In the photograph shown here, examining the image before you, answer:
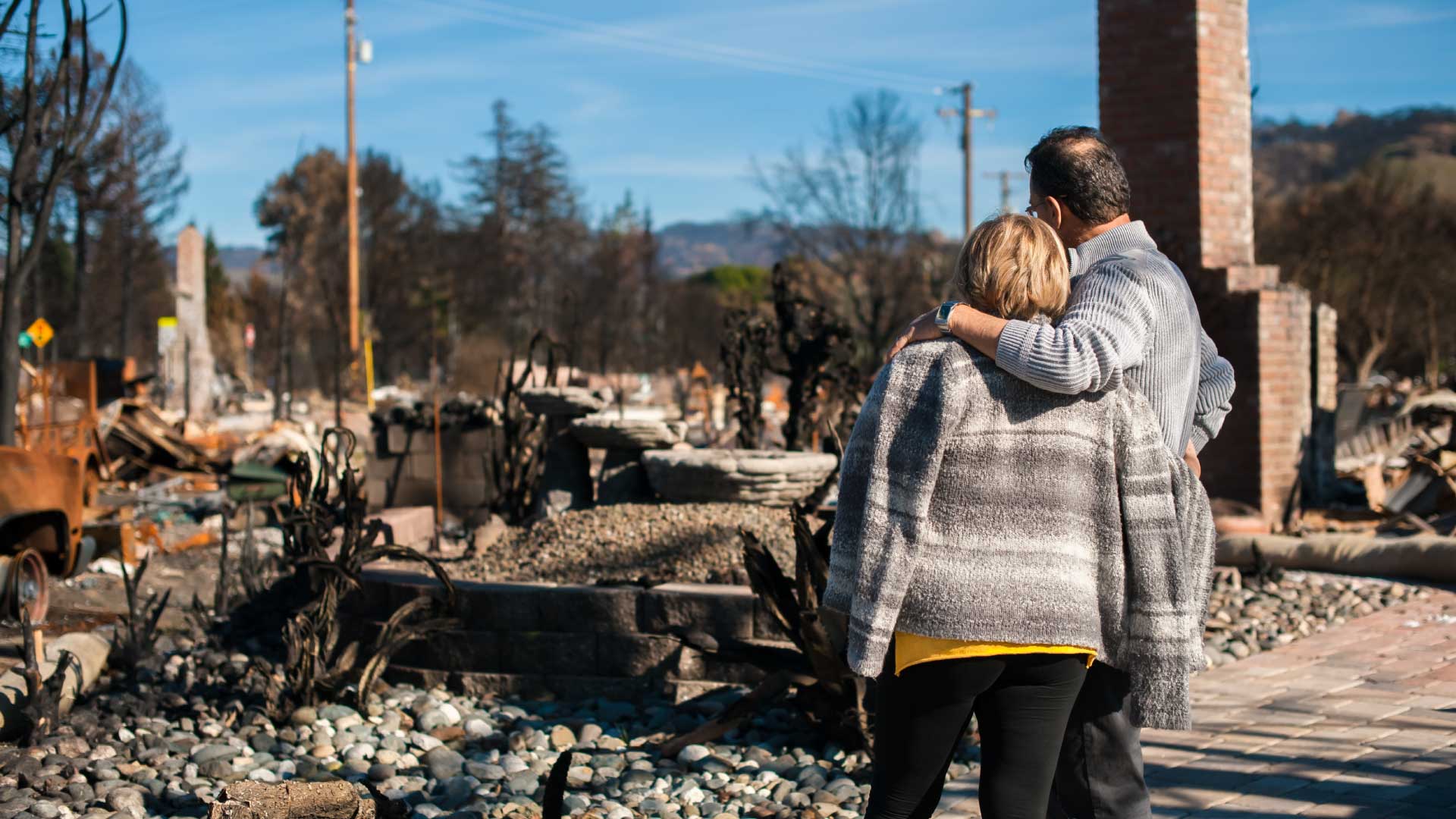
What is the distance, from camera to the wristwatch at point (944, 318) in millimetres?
2197

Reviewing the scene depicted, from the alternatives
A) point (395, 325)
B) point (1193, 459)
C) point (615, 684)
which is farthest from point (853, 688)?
point (395, 325)

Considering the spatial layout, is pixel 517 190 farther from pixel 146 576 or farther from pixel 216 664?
pixel 216 664

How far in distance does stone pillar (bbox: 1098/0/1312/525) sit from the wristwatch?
7.09m

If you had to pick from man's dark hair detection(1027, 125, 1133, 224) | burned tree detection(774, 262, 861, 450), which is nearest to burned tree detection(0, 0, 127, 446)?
burned tree detection(774, 262, 861, 450)

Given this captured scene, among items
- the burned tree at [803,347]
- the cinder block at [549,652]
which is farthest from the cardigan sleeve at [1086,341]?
the burned tree at [803,347]

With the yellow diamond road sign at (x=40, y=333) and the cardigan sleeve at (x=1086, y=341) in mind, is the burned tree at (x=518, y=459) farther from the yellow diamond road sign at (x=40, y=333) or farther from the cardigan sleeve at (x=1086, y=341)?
the cardigan sleeve at (x=1086, y=341)

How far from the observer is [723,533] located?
6000 mm

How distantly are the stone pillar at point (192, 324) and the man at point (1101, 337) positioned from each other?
902 inches

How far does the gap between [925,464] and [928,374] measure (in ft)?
0.51

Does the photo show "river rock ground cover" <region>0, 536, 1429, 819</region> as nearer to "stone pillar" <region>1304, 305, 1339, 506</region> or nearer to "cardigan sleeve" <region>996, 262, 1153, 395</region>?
"cardigan sleeve" <region>996, 262, 1153, 395</region>

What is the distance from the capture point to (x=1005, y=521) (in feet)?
7.02

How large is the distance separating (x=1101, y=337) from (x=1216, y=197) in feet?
23.9

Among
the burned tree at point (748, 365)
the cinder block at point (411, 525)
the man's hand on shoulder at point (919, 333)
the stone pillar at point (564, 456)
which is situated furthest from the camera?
the burned tree at point (748, 365)

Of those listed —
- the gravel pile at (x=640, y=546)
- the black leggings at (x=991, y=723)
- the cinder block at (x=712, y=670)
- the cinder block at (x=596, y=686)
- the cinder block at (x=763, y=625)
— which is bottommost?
the cinder block at (x=596, y=686)
